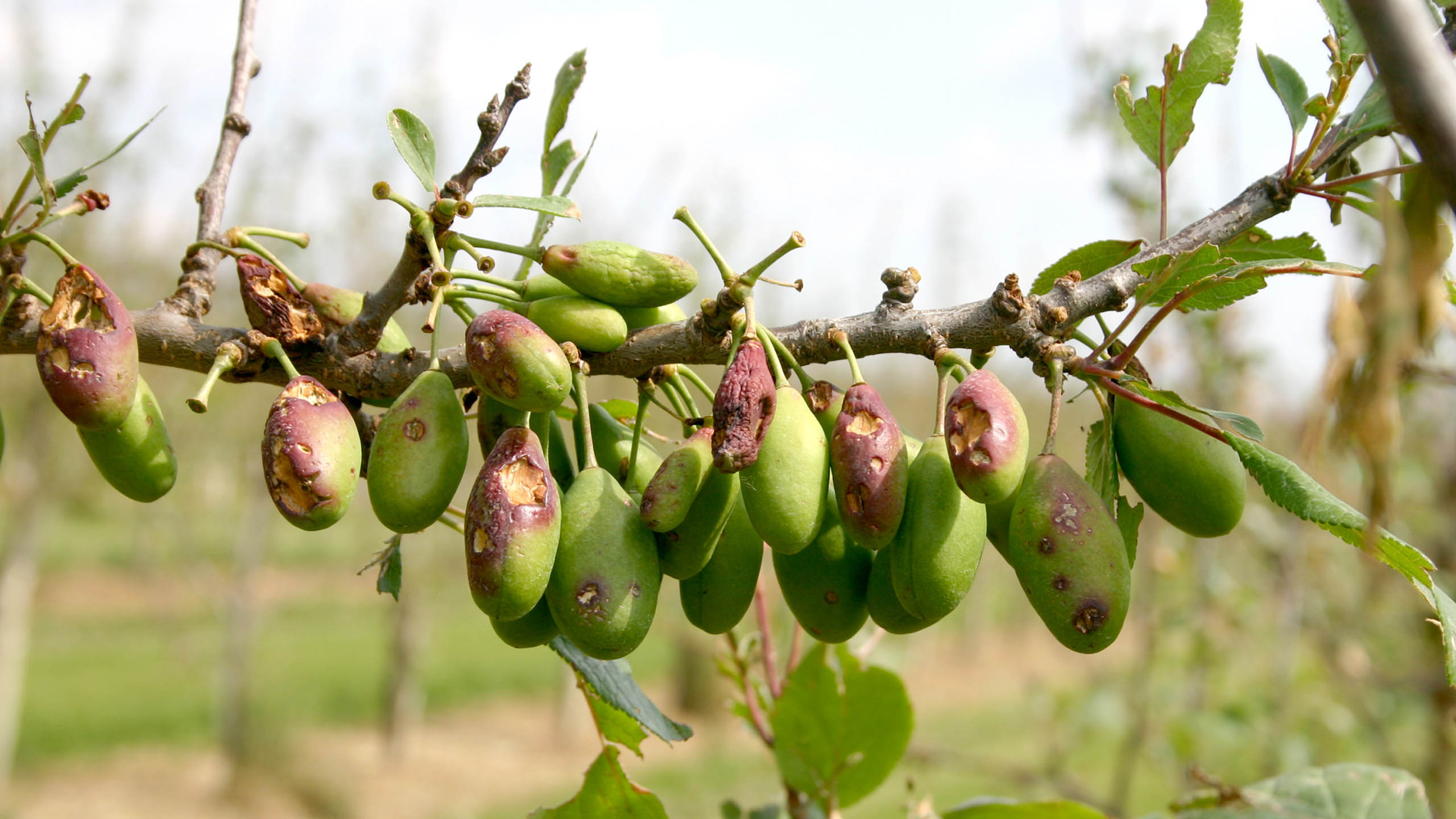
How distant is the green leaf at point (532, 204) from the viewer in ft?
4.15

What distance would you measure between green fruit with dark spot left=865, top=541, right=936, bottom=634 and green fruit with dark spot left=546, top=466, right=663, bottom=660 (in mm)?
280

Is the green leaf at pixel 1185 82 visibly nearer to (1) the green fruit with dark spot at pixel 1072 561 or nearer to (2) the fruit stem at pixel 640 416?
(1) the green fruit with dark spot at pixel 1072 561

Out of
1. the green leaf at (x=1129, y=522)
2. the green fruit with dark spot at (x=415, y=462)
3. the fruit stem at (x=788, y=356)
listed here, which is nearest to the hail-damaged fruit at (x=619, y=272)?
the fruit stem at (x=788, y=356)

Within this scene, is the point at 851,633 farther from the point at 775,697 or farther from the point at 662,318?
the point at 775,697

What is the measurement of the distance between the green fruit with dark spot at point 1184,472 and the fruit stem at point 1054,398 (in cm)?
12

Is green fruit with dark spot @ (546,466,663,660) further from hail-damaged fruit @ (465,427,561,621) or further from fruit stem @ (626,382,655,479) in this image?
fruit stem @ (626,382,655,479)

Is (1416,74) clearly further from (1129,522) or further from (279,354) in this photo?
(279,354)

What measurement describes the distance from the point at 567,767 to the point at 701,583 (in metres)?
11.8

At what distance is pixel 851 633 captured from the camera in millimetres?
1322

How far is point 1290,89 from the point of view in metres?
1.46

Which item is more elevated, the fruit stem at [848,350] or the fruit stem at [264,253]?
the fruit stem at [848,350]

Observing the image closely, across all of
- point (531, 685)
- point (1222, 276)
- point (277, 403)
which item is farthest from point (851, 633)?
point (531, 685)

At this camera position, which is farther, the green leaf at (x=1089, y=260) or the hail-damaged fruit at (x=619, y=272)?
the green leaf at (x=1089, y=260)

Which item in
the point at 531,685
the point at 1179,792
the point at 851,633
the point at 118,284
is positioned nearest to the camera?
the point at 851,633
